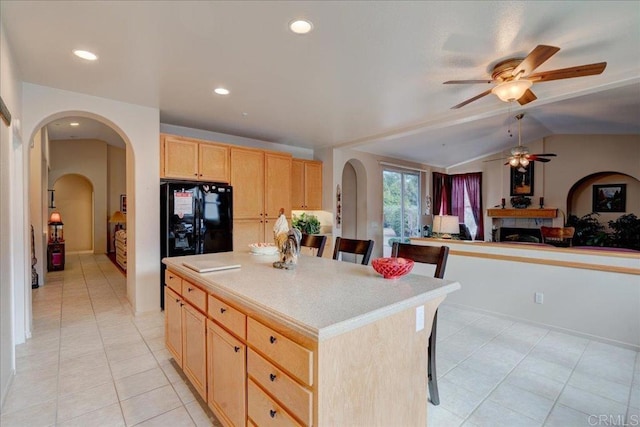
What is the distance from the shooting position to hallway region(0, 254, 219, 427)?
1940mm

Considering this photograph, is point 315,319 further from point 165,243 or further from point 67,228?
point 67,228

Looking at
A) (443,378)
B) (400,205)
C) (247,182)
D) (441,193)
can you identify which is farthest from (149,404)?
(441,193)

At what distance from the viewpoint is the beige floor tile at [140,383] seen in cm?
219

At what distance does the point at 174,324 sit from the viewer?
2.40 metres

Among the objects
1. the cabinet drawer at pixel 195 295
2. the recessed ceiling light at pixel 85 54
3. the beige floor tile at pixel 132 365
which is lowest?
the beige floor tile at pixel 132 365

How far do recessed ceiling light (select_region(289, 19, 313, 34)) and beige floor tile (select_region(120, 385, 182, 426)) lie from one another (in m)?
2.76

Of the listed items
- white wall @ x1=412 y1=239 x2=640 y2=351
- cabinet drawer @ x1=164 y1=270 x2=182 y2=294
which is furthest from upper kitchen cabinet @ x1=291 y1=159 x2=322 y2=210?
cabinet drawer @ x1=164 y1=270 x2=182 y2=294

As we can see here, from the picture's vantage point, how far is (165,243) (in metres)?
3.83

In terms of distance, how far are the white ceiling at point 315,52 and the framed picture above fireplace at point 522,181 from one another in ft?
11.7

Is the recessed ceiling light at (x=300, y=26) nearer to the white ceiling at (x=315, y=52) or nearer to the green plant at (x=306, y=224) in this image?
the white ceiling at (x=315, y=52)

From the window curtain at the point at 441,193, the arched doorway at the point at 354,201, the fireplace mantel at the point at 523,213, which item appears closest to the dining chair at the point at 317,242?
the arched doorway at the point at 354,201

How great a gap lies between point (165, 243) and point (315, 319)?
10.9 ft

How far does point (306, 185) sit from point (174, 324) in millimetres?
3914

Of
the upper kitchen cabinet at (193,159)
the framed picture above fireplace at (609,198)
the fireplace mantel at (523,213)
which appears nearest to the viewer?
the upper kitchen cabinet at (193,159)
